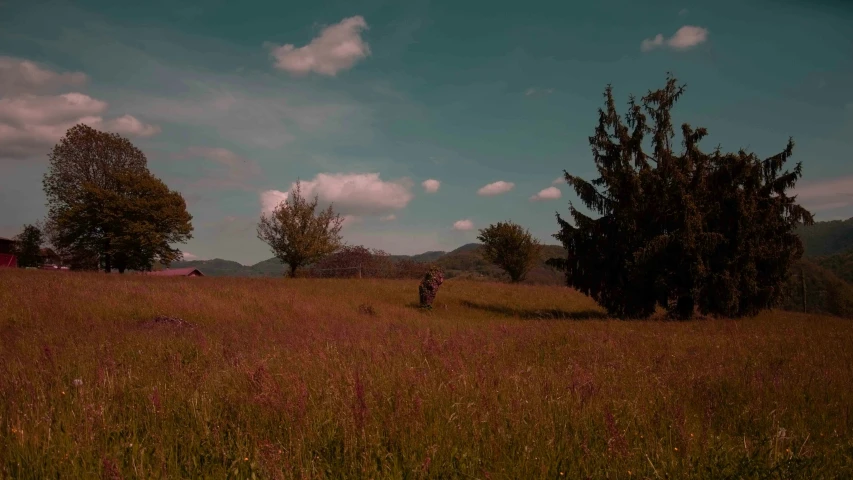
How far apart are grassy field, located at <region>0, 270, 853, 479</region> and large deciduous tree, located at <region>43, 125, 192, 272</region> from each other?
32835mm

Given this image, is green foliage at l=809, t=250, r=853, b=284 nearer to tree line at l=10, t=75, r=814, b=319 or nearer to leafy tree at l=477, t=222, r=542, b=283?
leafy tree at l=477, t=222, r=542, b=283

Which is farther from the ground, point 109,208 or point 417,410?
point 109,208

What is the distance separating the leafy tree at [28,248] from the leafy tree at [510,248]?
2097 inches

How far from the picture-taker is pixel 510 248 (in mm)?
52000

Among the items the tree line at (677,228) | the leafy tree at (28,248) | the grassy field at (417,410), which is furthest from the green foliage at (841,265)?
the leafy tree at (28,248)

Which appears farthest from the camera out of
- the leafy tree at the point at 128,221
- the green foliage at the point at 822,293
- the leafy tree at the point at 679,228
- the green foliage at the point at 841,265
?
the green foliage at the point at 841,265

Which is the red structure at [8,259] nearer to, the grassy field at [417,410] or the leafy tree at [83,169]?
the leafy tree at [83,169]

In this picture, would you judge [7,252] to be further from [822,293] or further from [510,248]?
[822,293]

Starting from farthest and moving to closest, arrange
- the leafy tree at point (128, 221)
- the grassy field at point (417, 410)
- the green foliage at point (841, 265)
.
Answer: the green foliage at point (841, 265)
the leafy tree at point (128, 221)
the grassy field at point (417, 410)

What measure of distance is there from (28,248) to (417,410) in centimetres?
6668

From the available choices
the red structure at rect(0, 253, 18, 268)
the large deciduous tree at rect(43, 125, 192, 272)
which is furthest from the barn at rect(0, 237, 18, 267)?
the large deciduous tree at rect(43, 125, 192, 272)

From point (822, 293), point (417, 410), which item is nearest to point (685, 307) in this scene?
point (417, 410)

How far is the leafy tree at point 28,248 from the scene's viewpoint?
51156 millimetres

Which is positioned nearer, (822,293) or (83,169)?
(83,169)
